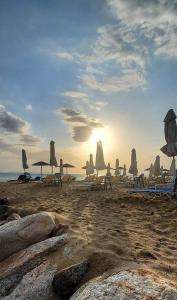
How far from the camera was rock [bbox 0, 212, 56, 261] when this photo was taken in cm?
551

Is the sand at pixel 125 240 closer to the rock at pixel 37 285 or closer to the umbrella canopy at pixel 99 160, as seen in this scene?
the rock at pixel 37 285

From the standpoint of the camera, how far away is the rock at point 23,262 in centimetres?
456

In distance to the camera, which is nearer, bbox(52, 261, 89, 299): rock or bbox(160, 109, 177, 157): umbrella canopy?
bbox(52, 261, 89, 299): rock

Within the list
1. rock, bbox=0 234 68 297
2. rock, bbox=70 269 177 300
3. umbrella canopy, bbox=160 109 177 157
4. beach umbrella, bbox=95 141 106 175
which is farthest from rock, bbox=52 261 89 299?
beach umbrella, bbox=95 141 106 175

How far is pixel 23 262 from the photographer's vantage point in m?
4.82

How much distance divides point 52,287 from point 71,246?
97 cm

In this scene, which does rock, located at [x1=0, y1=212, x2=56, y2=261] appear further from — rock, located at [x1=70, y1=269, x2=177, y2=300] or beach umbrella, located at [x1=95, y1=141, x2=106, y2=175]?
beach umbrella, located at [x1=95, y1=141, x2=106, y2=175]

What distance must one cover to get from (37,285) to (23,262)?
62 cm

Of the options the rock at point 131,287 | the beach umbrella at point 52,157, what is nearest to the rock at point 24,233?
the rock at point 131,287

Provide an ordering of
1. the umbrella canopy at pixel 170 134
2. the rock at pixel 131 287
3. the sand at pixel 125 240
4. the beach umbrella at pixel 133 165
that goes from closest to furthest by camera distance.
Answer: the rock at pixel 131 287 → the sand at pixel 125 240 → the umbrella canopy at pixel 170 134 → the beach umbrella at pixel 133 165

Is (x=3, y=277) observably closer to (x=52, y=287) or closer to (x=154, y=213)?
(x=52, y=287)

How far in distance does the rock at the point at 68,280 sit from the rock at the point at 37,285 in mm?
171

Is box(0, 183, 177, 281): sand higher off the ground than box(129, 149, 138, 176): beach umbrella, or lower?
lower

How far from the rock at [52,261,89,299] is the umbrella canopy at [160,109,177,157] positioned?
10524mm
